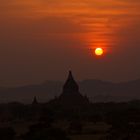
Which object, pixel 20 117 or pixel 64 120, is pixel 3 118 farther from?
pixel 64 120

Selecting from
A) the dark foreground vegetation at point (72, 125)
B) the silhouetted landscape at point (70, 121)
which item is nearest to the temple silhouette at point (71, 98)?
the silhouetted landscape at point (70, 121)

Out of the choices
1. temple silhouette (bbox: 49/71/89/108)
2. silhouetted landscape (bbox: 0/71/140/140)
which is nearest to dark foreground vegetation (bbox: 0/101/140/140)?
silhouetted landscape (bbox: 0/71/140/140)

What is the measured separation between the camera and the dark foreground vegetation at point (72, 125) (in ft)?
183

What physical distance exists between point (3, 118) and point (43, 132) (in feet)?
172

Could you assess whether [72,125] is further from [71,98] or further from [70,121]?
[71,98]

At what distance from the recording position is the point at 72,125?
78000mm

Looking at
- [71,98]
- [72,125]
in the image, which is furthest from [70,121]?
[71,98]

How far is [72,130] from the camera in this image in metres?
74.2

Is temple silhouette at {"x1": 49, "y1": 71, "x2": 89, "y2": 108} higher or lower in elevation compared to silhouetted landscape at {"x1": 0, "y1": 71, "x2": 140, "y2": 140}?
higher

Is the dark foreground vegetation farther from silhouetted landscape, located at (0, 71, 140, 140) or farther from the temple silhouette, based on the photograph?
the temple silhouette

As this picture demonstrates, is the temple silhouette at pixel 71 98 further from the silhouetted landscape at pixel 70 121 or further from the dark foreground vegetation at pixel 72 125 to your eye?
the dark foreground vegetation at pixel 72 125

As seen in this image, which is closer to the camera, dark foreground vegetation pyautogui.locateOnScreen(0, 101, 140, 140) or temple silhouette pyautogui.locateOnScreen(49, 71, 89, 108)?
dark foreground vegetation pyautogui.locateOnScreen(0, 101, 140, 140)

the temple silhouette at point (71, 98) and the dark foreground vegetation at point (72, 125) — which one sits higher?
the temple silhouette at point (71, 98)

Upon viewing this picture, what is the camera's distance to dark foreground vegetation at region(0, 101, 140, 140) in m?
55.7
